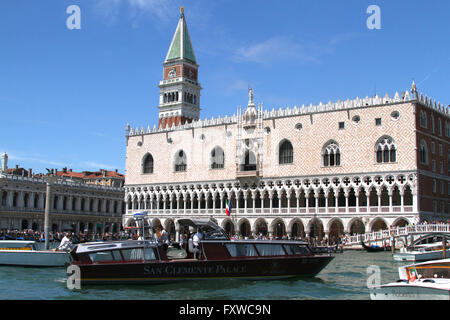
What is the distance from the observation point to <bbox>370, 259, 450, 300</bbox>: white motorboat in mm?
9578

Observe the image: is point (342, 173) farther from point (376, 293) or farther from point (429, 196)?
point (376, 293)

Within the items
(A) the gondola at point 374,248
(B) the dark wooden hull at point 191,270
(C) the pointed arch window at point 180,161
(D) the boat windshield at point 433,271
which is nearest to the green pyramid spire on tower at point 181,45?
(C) the pointed arch window at point 180,161

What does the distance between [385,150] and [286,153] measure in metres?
7.87

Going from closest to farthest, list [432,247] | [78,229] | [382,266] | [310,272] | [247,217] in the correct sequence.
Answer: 1. [310,272]
2. [382,266]
3. [432,247]
4. [247,217]
5. [78,229]

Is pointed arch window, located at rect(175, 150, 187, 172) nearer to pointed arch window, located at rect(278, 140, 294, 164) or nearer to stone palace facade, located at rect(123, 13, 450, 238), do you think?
stone palace facade, located at rect(123, 13, 450, 238)

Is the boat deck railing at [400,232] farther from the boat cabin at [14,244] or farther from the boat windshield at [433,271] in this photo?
the boat cabin at [14,244]

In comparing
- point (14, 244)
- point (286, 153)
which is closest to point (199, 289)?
point (14, 244)

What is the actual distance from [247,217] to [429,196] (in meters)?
14.0

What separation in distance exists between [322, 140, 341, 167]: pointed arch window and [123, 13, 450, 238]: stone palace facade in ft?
0.24

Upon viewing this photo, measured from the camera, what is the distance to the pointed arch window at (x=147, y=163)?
49.8 metres

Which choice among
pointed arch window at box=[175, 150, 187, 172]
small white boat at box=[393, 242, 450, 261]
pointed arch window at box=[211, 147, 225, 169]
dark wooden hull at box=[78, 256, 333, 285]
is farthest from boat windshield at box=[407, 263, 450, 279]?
pointed arch window at box=[175, 150, 187, 172]

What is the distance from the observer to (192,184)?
151ft
